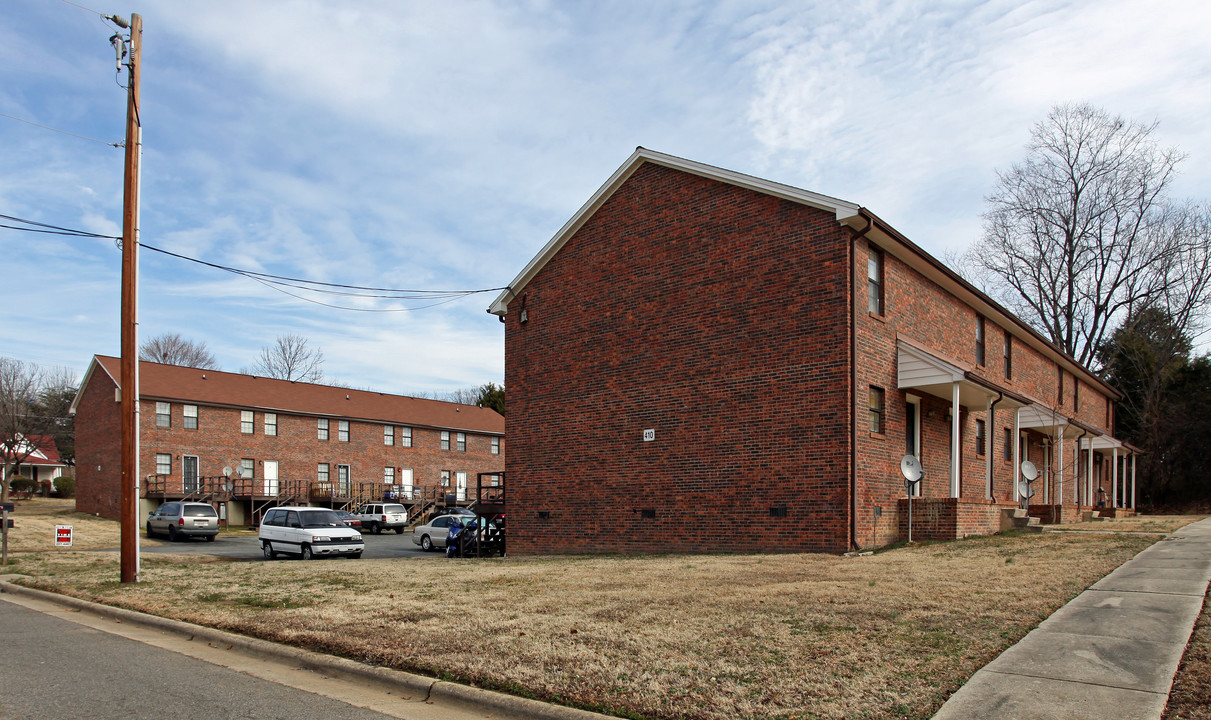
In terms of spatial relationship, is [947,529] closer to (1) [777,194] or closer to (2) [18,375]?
(1) [777,194]

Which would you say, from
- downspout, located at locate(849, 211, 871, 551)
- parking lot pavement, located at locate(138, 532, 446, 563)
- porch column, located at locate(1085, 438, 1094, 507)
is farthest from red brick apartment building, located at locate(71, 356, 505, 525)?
downspout, located at locate(849, 211, 871, 551)

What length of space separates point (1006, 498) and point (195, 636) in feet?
78.0

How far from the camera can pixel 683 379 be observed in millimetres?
19938

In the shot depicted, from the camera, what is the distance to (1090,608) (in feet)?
28.7

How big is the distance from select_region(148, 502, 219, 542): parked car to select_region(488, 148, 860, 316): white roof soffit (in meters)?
17.2

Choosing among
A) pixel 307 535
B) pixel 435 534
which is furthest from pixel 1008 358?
pixel 307 535

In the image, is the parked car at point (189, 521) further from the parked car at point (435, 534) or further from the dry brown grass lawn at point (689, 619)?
the dry brown grass lawn at point (689, 619)

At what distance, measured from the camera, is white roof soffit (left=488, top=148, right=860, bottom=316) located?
17719mm

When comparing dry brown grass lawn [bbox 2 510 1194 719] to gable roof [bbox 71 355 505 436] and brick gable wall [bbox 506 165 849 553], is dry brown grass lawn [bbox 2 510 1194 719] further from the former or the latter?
gable roof [bbox 71 355 505 436]

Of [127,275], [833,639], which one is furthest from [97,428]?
[833,639]

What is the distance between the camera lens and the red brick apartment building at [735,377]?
17609 mm

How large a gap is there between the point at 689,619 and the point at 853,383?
9.51 meters

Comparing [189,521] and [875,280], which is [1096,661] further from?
[189,521]

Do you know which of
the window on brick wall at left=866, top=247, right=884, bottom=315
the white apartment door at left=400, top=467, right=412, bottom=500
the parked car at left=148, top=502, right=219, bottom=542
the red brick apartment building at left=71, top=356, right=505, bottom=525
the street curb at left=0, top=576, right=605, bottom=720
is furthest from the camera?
the white apartment door at left=400, top=467, right=412, bottom=500
